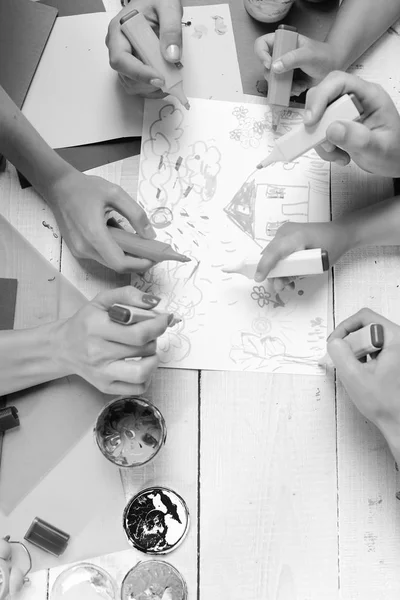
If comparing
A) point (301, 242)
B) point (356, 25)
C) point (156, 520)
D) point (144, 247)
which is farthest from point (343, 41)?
point (156, 520)

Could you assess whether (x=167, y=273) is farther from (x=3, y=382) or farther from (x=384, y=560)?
A: (x=384, y=560)

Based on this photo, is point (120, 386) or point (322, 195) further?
point (322, 195)

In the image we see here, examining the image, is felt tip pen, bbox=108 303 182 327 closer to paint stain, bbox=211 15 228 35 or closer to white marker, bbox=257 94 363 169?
white marker, bbox=257 94 363 169

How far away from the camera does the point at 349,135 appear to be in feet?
2.39

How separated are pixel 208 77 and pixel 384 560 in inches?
25.7

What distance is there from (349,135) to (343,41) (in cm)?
22

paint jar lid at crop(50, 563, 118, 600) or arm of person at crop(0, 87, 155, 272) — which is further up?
arm of person at crop(0, 87, 155, 272)

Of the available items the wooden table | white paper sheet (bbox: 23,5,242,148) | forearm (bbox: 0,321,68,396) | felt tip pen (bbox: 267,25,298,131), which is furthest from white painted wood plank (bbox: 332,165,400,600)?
forearm (bbox: 0,321,68,396)

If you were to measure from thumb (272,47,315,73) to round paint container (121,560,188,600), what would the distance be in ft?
2.00

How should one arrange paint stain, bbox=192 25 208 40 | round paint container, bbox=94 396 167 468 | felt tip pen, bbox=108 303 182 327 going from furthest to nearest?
paint stain, bbox=192 25 208 40
round paint container, bbox=94 396 167 468
felt tip pen, bbox=108 303 182 327

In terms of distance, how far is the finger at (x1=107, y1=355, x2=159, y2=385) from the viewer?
73cm

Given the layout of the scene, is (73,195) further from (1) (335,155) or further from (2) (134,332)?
(1) (335,155)

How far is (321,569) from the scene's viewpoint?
0.81 m

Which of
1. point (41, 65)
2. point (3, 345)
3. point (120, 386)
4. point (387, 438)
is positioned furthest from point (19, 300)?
point (387, 438)
